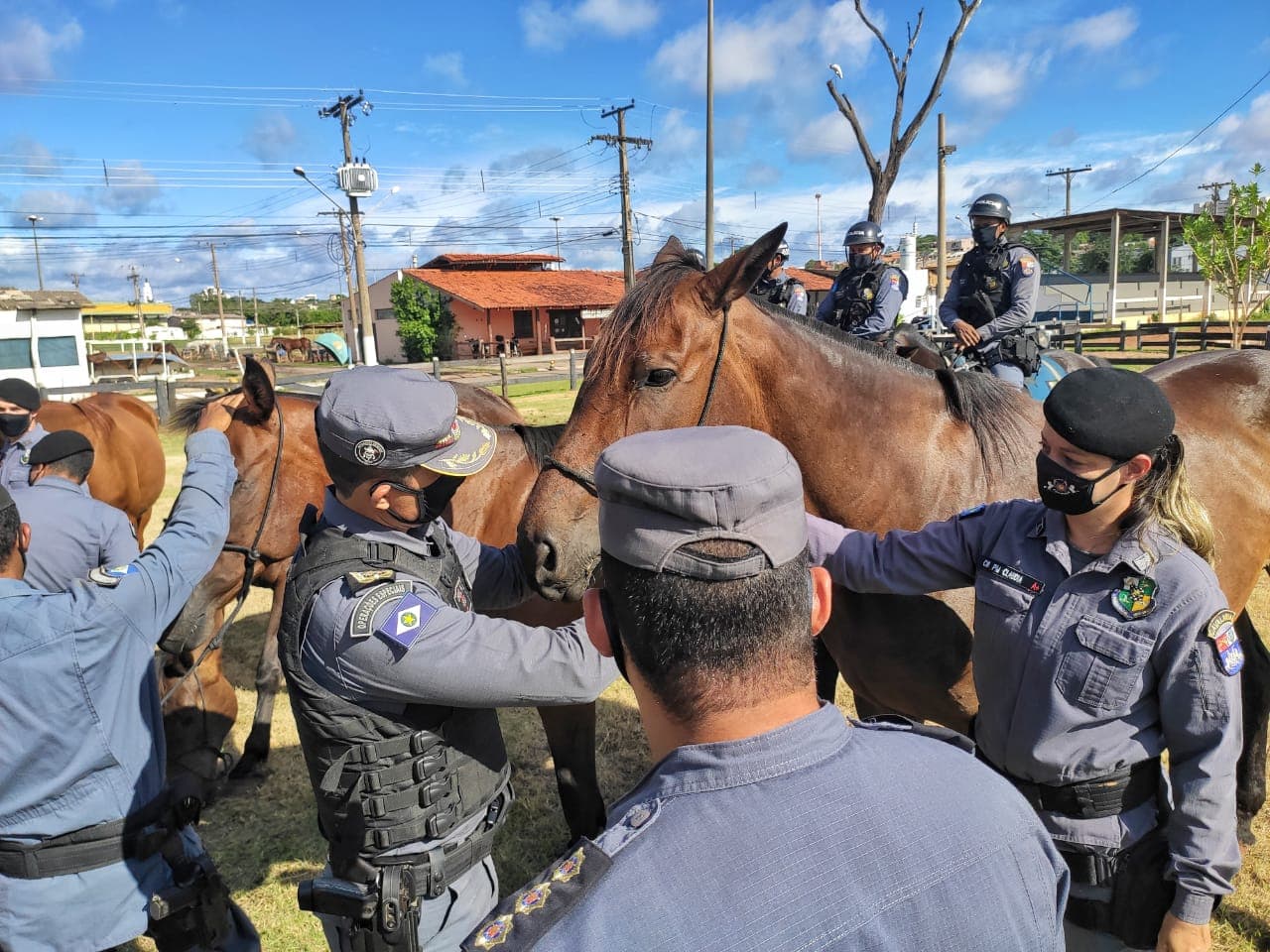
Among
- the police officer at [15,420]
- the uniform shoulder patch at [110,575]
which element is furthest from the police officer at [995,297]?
the police officer at [15,420]

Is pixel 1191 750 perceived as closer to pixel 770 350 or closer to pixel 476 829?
pixel 770 350

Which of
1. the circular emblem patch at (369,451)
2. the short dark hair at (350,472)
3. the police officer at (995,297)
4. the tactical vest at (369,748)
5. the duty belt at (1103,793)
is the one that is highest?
the police officer at (995,297)

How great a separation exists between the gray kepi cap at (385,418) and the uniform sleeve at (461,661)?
326mm

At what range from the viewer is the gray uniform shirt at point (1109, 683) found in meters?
1.79

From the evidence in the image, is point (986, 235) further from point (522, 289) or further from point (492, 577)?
point (522, 289)

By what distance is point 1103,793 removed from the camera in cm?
194

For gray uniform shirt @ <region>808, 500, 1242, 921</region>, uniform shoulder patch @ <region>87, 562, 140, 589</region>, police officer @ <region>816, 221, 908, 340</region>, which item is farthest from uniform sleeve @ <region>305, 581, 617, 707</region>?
police officer @ <region>816, 221, 908, 340</region>

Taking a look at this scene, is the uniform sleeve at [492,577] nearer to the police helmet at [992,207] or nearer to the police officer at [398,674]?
the police officer at [398,674]

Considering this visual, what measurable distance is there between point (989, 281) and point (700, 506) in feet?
17.7

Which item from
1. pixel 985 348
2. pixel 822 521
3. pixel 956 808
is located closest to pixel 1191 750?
pixel 822 521

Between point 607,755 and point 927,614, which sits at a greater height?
point 927,614

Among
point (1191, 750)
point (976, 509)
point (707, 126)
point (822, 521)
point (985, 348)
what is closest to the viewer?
point (1191, 750)

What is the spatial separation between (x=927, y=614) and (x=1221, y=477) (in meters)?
1.48

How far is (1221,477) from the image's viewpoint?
3059 mm
